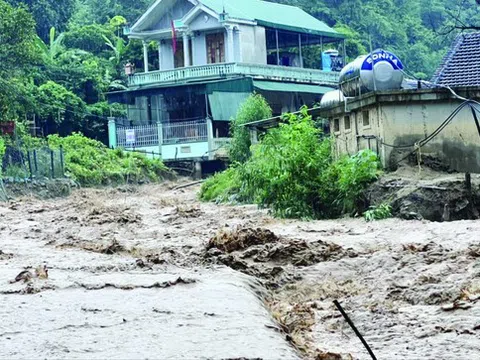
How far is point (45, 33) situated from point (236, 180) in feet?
87.6

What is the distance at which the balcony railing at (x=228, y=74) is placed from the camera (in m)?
41.0

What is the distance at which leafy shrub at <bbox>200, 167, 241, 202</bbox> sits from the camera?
86.8 feet

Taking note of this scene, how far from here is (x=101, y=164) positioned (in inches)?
1465

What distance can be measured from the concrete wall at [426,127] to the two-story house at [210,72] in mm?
20212

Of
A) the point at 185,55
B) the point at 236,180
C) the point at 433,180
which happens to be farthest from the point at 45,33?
the point at 433,180

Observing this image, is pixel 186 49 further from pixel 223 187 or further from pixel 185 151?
pixel 223 187

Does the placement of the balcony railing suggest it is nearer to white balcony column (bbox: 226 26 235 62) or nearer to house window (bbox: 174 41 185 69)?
white balcony column (bbox: 226 26 235 62)

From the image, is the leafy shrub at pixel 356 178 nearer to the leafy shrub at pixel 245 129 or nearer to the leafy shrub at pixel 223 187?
the leafy shrub at pixel 223 187

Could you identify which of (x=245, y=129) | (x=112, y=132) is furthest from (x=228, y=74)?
(x=245, y=129)

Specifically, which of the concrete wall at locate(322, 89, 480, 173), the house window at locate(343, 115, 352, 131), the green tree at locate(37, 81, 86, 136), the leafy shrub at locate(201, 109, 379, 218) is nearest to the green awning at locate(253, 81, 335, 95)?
the green tree at locate(37, 81, 86, 136)

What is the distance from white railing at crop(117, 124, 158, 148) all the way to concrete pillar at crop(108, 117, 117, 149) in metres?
0.22

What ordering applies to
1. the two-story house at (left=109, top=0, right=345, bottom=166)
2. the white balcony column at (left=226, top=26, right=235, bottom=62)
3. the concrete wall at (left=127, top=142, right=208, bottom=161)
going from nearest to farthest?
the concrete wall at (left=127, top=142, right=208, bottom=161)
the two-story house at (left=109, top=0, right=345, bottom=166)
the white balcony column at (left=226, top=26, right=235, bottom=62)

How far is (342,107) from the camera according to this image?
21.4m

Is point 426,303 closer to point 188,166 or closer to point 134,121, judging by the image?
point 188,166
